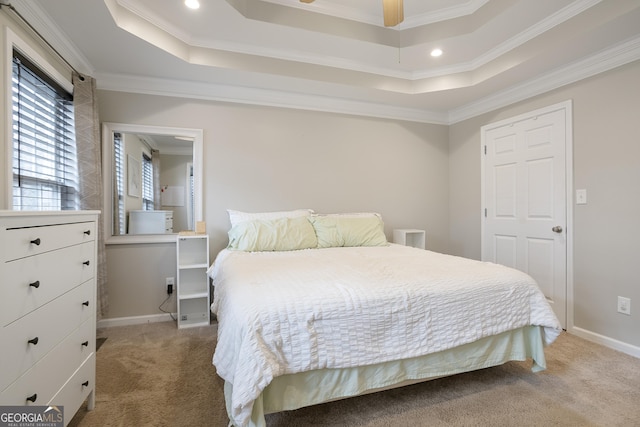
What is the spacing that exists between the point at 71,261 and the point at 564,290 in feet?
11.5

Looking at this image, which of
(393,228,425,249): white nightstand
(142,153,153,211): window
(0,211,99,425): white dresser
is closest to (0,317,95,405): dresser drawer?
(0,211,99,425): white dresser

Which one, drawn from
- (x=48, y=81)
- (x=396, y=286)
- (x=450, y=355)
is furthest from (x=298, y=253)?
(x=48, y=81)

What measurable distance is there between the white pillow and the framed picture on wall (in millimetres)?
854

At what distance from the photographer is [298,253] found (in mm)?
2428

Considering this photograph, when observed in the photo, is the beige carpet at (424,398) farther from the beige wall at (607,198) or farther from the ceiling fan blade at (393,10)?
the ceiling fan blade at (393,10)

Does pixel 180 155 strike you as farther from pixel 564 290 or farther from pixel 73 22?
pixel 564 290

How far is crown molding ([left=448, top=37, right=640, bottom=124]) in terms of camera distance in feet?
6.91

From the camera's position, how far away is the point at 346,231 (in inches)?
109

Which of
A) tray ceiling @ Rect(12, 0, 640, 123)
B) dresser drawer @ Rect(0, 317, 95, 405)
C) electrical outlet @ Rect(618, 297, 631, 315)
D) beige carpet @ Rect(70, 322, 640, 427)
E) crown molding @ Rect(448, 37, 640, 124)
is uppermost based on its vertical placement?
tray ceiling @ Rect(12, 0, 640, 123)

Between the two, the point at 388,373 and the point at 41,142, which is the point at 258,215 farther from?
the point at 388,373

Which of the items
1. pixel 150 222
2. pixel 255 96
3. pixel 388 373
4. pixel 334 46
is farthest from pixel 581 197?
pixel 150 222

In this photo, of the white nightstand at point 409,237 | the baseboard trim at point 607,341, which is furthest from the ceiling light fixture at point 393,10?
the baseboard trim at point 607,341

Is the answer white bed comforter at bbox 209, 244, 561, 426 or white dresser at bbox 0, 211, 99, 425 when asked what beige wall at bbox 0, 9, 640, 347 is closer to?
white dresser at bbox 0, 211, 99, 425

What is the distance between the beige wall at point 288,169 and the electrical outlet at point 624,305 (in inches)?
68.0
